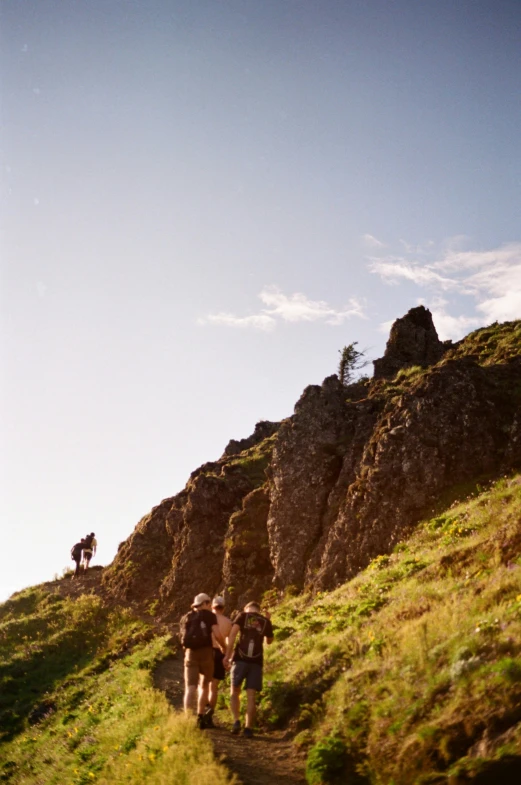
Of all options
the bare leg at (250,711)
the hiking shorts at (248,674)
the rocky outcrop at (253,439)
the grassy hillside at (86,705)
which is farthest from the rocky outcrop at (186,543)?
the bare leg at (250,711)

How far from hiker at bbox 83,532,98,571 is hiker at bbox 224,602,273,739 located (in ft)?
114

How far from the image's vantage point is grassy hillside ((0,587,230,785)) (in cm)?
1123

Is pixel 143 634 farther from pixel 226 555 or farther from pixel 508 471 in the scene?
pixel 508 471

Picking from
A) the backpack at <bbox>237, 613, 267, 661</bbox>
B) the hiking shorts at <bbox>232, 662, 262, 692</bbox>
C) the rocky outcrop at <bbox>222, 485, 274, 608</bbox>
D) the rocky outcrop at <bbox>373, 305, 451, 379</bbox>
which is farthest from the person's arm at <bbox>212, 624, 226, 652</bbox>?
the rocky outcrop at <bbox>373, 305, 451, 379</bbox>

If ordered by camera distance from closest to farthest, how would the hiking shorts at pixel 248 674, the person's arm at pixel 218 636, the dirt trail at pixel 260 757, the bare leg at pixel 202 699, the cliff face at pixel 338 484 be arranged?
the dirt trail at pixel 260 757
the hiking shorts at pixel 248 674
the bare leg at pixel 202 699
the person's arm at pixel 218 636
the cliff face at pixel 338 484

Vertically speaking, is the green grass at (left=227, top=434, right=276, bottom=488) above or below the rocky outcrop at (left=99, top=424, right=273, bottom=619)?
above

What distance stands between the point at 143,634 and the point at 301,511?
404 inches

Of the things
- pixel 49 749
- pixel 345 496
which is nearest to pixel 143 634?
pixel 49 749

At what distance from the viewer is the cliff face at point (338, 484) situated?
22.8 m

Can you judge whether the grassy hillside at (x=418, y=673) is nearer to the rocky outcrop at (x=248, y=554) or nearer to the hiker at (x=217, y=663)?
the hiker at (x=217, y=663)

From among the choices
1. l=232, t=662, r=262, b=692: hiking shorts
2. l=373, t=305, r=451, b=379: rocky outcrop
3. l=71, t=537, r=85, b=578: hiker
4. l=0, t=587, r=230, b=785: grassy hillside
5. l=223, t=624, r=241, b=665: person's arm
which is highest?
l=373, t=305, r=451, b=379: rocky outcrop

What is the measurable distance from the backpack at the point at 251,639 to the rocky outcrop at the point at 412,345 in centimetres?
3355

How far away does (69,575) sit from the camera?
146 ft

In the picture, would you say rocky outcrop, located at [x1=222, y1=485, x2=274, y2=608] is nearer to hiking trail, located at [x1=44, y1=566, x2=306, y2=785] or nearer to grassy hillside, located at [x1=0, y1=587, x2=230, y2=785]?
grassy hillside, located at [x1=0, y1=587, x2=230, y2=785]
